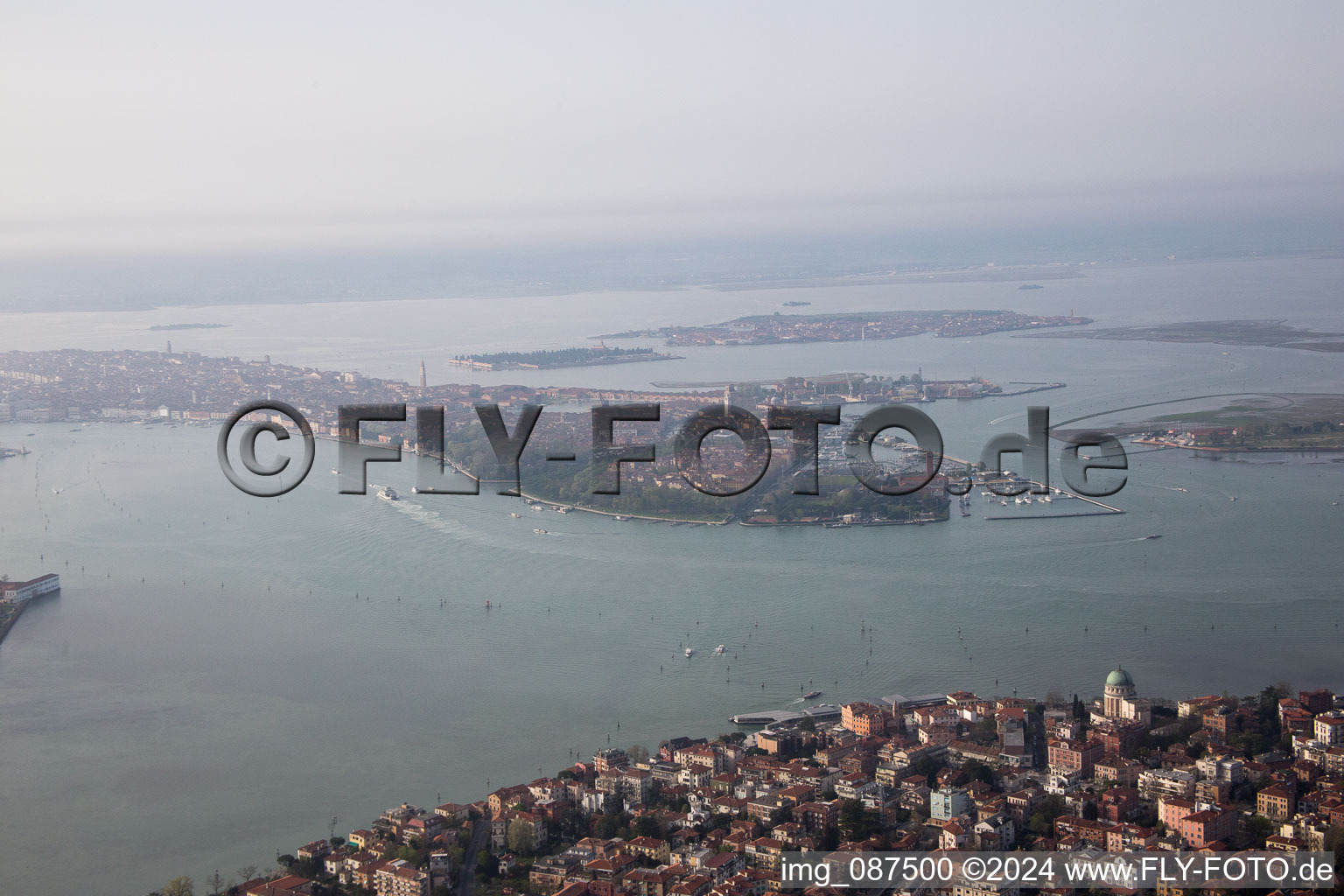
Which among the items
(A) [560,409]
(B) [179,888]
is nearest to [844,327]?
(A) [560,409]

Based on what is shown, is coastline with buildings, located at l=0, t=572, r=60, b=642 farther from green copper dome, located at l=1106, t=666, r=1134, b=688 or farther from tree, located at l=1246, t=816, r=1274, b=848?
tree, located at l=1246, t=816, r=1274, b=848

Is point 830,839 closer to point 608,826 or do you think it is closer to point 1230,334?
point 608,826

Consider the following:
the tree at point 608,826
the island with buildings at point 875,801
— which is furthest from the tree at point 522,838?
the tree at point 608,826

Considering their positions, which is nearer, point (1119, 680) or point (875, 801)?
point (875, 801)

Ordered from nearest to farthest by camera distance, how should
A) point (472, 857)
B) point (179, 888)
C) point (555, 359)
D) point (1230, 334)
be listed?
point (179, 888) < point (472, 857) < point (1230, 334) < point (555, 359)

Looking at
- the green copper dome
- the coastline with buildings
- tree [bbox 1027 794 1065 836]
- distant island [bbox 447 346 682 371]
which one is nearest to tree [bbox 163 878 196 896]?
tree [bbox 1027 794 1065 836]

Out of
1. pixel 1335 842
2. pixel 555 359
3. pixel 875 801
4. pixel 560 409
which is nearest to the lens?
pixel 1335 842

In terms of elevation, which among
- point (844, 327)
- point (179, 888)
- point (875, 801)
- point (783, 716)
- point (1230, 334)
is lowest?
point (179, 888)

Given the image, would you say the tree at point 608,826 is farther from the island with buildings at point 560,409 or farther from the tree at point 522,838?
the island with buildings at point 560,409
